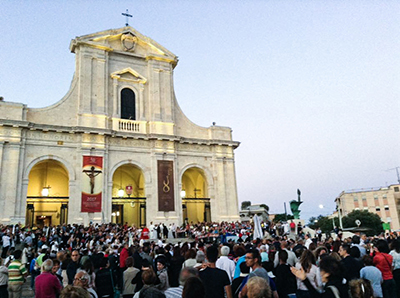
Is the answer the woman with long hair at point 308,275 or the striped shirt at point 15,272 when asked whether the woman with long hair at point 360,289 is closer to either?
the woman with long hair at point 308,275

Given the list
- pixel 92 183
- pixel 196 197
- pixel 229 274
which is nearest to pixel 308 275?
pixel 229 274

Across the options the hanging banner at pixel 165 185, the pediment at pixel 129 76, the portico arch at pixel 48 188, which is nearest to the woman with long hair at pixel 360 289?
the hanging banner at pixel 165 185

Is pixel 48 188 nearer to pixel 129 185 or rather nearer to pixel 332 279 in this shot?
pixel 129 185

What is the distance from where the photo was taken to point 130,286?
727cm

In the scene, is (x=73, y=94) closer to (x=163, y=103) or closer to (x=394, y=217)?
(x=163, y=103)

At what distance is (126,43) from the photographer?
29.8m

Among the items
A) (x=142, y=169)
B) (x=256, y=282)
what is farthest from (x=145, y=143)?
(x=256, y=282)

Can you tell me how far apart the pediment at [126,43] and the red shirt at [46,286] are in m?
24.6

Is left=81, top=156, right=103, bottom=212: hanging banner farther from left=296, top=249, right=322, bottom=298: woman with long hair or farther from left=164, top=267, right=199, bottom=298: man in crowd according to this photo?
left=296, top=249, right=322, bottom=298: woman with long hair

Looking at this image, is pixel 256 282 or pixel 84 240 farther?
pixel 84 240

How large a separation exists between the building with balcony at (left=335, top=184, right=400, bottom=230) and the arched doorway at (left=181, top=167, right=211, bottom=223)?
133ft

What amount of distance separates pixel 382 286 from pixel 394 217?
6703 cm

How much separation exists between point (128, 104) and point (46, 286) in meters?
24.1

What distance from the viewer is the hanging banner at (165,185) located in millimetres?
27016
